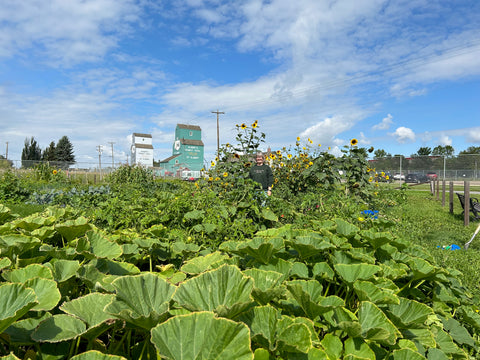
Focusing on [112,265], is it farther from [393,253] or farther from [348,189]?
[348,189]

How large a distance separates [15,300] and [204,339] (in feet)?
1.39

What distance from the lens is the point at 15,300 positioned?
64 centimetres

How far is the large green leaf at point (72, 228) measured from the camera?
1.40 metres

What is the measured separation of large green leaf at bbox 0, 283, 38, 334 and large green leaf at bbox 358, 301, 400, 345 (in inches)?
31.5

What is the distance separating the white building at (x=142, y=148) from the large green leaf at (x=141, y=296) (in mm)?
50169

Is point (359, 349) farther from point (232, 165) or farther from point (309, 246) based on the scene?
point (232, 165)

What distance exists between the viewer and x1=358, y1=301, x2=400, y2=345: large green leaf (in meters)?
0.79

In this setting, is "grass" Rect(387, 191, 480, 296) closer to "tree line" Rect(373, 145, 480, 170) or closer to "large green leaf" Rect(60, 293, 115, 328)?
"large green leaf" Rect(60, 293, 115, 328)

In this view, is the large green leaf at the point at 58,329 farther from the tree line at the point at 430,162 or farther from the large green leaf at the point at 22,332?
the tree line at the point at 430,162

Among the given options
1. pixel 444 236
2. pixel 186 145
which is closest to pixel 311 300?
pixel 444 236

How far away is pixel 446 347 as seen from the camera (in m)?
1.09

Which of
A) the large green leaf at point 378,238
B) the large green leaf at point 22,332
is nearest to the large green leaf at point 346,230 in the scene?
the large green leaf at point 378,238

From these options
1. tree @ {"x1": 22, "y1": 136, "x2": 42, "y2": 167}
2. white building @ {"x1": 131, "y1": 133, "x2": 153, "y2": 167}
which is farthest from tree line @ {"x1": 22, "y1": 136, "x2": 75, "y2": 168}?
white building @ {"x1": 131, "y1": 133, "x2": 153, "y2": 167}

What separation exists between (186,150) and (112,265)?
4915 centimetres
